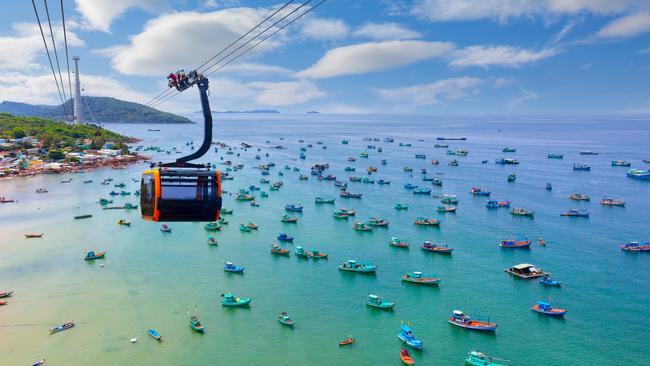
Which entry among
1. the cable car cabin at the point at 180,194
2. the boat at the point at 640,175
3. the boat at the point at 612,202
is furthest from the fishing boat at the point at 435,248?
the boat at the point at 640,175

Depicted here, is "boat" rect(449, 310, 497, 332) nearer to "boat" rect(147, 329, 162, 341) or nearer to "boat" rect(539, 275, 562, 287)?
"boat" rect(539, 275, 562, 287)

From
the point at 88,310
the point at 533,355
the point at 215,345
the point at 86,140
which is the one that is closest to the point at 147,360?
the point at 215,345

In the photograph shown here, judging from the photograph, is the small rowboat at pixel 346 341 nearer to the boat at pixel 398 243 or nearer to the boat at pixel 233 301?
the boat at pixel 233 301

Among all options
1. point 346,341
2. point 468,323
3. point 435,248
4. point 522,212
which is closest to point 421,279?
point 468,323

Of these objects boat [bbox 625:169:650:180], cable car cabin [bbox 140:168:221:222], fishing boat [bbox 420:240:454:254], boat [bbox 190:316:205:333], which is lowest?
boat [bbox 190:316:205:333]

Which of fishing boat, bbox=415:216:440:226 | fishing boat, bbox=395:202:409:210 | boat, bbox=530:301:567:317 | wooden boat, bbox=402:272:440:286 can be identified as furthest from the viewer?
fishing boat, bbox=395:202:409:210

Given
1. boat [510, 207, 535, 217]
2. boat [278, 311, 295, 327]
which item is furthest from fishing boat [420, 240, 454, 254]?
boat [278, 311, 295, 327]
